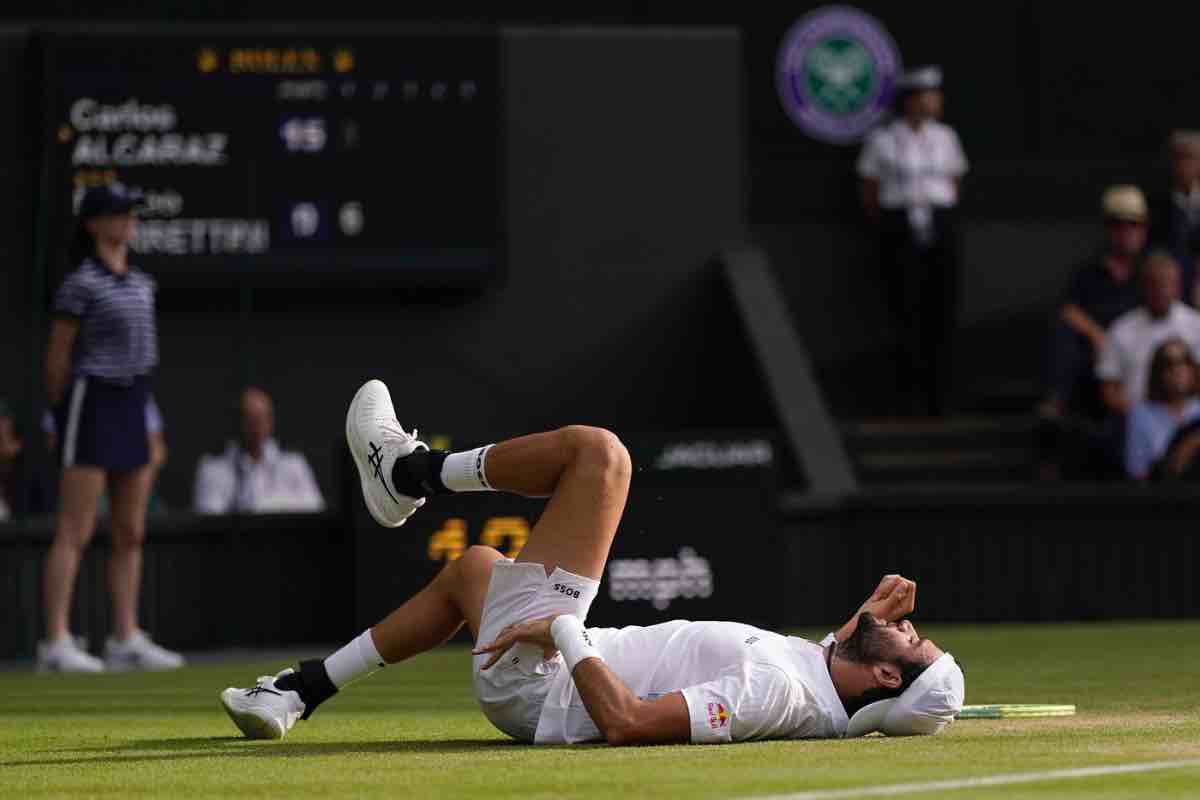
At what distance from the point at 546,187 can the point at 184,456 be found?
285 centimetres

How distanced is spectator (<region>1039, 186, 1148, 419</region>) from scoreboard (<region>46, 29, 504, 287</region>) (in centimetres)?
348

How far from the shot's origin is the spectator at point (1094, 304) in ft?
→ 49.7

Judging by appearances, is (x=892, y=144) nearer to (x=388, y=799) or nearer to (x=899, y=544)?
(x=899, y=544)

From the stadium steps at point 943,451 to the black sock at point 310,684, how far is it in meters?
8.17

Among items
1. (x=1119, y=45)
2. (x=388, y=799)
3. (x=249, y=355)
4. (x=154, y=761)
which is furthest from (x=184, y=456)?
(x=388, y=799)

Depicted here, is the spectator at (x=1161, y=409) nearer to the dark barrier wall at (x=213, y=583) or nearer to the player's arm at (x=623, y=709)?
the dark barrier wall at (x=213, y=583)

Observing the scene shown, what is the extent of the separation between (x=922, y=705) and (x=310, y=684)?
1.77m

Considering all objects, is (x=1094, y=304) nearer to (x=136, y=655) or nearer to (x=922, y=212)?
(x=922, y=212)

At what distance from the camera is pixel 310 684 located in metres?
7.54

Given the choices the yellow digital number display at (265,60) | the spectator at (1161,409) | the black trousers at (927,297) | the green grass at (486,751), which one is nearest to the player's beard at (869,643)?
the green grass at (486,751)

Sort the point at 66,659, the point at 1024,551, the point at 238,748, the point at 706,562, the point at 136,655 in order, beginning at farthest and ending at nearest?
the point at 1024,551, the point at 706,562, the point at 136,655, the point at 66,659, the point at 238,748

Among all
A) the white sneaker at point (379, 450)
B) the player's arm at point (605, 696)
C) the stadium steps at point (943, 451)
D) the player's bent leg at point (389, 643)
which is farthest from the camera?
the stadium steps at point (943, 451)

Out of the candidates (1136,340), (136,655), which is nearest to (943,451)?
(1136,340)

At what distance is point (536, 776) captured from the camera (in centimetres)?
641
